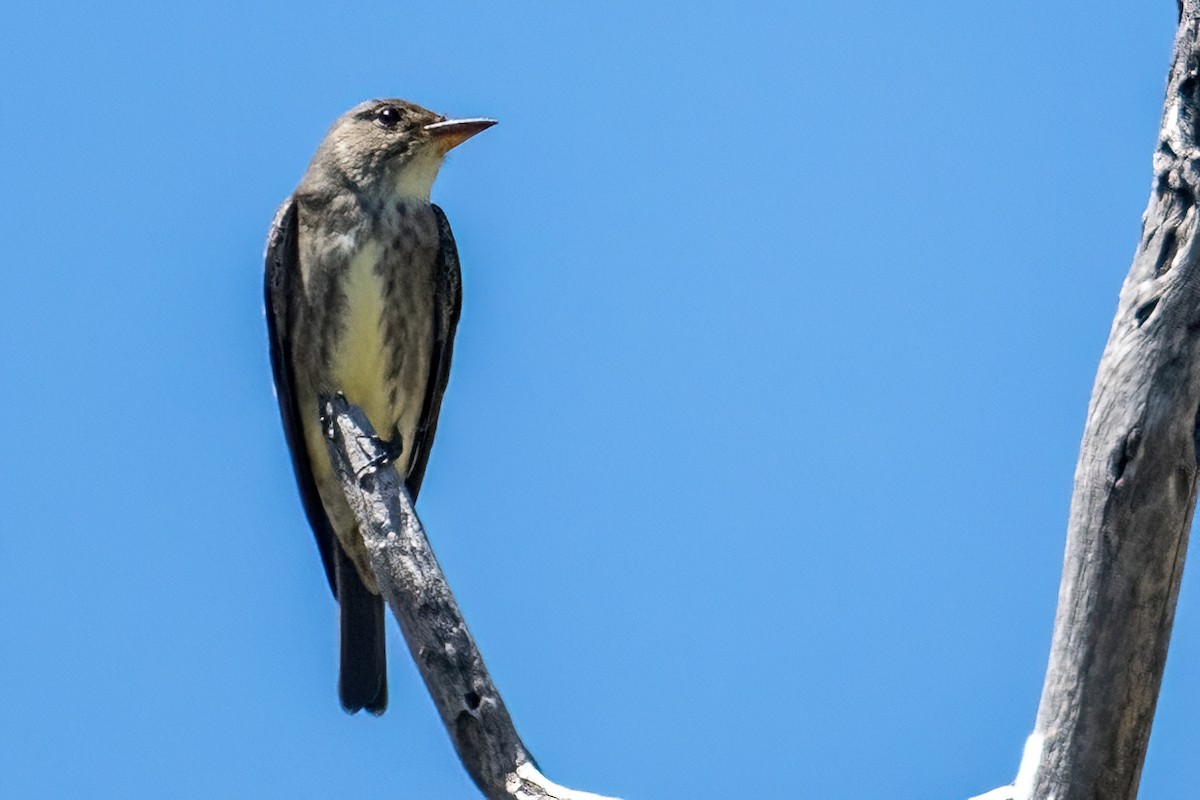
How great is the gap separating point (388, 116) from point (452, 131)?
32cm

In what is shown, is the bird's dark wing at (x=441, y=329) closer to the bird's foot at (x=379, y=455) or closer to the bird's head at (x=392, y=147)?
the bird's head at (x=392, y=147)

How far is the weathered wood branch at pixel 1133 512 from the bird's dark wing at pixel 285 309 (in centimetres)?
363

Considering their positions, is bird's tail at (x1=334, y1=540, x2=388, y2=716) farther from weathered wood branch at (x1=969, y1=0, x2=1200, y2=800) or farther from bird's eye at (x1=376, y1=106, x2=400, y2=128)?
weathered wood branch at (x1=969, y1=0, x2=1200, y2=800)

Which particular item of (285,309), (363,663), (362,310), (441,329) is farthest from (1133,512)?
(285,309)

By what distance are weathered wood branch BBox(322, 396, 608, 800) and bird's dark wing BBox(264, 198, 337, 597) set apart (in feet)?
4.11

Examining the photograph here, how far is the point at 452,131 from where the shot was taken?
7.26 metres

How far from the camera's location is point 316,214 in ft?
23.1

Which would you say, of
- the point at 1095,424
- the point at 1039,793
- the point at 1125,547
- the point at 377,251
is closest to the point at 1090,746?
the point at 1039,793

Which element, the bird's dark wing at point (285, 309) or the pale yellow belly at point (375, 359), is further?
the bird's dark wing at point (285, 309)

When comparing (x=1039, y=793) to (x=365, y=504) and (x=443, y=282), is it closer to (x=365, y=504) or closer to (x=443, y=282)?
(x=365, y=504)

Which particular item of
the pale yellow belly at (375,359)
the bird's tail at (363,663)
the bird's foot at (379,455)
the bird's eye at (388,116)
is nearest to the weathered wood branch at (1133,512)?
the bird's foot at (379,455)

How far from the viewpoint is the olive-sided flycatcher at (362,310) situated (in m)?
6.91

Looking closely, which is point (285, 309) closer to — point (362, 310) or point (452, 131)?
point (362, 310)

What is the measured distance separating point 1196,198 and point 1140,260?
19 centimetres
